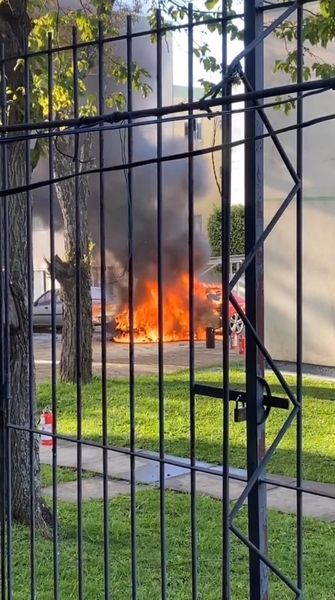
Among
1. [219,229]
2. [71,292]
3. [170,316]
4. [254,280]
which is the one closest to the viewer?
[254,280]

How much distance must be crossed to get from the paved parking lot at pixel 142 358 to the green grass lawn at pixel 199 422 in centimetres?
149

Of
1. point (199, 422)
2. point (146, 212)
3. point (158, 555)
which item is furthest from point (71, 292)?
point (158, 555)

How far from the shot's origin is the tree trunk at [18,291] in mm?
5281

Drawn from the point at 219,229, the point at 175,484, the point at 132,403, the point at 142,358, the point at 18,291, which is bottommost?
the point at 142,358

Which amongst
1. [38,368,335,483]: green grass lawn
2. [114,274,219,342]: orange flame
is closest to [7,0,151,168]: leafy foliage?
[38,368,335,483]: green grass lawn

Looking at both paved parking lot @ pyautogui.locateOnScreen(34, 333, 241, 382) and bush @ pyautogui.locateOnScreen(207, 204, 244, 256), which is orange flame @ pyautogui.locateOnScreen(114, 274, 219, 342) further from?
bush @ pyautogui.locateOnScreen(207, 204, 244, 256)

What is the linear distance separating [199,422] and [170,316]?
32.4 feet

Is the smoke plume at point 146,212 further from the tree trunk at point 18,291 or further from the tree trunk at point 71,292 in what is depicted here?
the tree trunk at point 18,291

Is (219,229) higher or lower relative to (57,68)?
lower

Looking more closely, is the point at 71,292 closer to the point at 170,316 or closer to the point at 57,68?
the point at 57,68

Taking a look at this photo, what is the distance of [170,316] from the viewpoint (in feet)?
61.9

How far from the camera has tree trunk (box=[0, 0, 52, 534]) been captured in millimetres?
5281

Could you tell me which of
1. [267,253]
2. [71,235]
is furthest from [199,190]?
[71,235]

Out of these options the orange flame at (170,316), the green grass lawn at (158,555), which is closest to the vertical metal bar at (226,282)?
the green grass lawn at (158,555)
